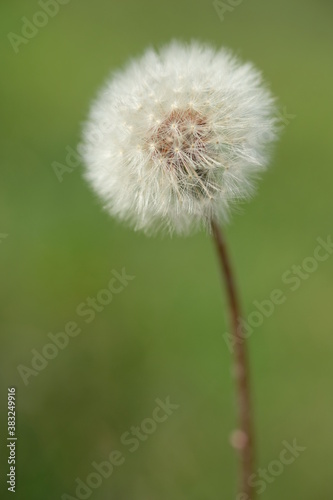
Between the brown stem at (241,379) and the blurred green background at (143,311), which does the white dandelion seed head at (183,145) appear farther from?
the blurred green background at (143,311)

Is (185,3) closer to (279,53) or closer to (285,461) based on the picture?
(279,53)

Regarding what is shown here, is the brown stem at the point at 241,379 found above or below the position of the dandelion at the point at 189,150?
below

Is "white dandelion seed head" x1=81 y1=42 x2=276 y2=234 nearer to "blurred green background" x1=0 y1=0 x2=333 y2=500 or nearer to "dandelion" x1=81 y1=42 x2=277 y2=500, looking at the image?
"dandelion" x1=81 y1=42 x2=277 y2=500

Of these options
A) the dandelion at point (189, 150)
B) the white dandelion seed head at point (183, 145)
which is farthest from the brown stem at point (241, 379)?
the white dandelion seed head at point (183, 145)

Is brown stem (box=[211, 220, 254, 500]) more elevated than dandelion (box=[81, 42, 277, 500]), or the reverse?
dandelion (box=[81, 42, 277, 500])

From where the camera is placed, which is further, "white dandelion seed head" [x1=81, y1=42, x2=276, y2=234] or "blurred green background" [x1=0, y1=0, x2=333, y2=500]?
"blurred green background" [x1=0, y1=0, x2=333, y2=500]

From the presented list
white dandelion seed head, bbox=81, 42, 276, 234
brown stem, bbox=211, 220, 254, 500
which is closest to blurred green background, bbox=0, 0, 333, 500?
brown stem, bbox=211, 220, 254, 500

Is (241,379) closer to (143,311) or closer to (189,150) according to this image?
(189,150)
